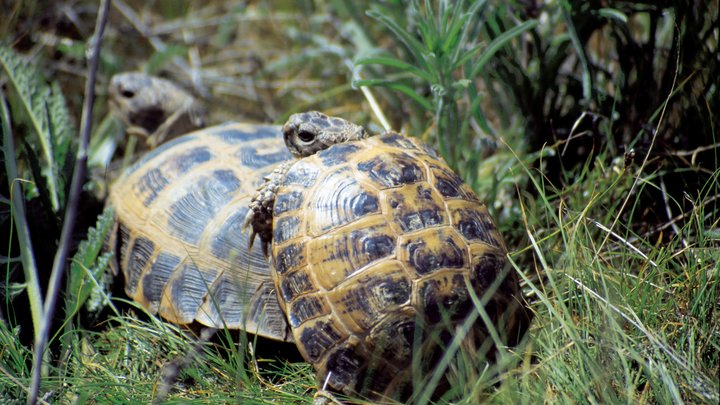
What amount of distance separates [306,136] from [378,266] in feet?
1.81

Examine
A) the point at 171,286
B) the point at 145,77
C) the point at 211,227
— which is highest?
the point at 145,77

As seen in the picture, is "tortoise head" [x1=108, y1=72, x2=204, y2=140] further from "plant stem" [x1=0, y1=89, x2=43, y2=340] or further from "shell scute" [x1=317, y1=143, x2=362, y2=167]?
"shell scute" [x1=317, y1=143, x2=362, y2=167]

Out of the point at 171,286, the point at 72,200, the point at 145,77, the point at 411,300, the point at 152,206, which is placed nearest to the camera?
the point at 72,200

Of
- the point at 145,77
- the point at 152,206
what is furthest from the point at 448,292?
the point at 145,77

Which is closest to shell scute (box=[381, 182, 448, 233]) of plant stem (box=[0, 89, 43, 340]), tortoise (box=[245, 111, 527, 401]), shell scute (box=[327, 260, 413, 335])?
tortoise (box=[245, 111, 527, 401])

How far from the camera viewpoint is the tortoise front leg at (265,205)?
1933 mm

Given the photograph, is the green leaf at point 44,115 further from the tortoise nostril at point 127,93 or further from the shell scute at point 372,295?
the shell scute at point 372,295

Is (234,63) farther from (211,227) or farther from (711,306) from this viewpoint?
(711,306)

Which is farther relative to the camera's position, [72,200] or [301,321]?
[301,321]

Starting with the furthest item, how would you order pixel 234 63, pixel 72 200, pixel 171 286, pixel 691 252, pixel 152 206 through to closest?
1. pixel 234 63
2. pixel 152 206
3. pixel 171 286
4. pixel 691 252
5. pixel 72 200

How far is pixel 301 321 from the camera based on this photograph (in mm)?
1734

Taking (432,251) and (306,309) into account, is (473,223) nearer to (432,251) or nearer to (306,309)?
(432,251)

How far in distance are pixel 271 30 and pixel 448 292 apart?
340 cm

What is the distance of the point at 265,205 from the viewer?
6.38 ft
